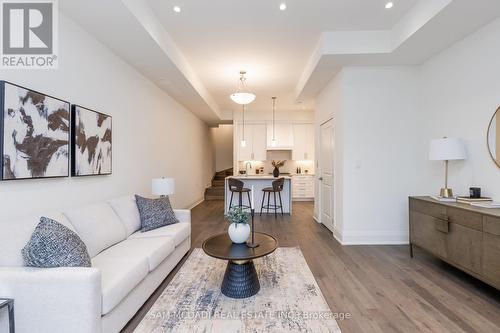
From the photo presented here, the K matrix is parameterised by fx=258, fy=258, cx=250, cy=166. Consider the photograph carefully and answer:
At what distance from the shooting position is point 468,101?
3188 mm

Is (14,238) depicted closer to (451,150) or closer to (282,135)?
(451,150)

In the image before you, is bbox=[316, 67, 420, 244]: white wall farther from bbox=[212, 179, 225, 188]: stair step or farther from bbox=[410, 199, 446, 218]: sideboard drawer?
bbox=[212, 179, 225, 188]: stair step

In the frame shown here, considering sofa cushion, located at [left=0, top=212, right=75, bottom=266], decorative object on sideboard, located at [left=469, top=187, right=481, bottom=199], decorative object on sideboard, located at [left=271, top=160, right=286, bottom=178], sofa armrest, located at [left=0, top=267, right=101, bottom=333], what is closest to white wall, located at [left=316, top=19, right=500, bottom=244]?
decorative object on sideboard, located at [left=469, top=187, right=481, bottom=199]

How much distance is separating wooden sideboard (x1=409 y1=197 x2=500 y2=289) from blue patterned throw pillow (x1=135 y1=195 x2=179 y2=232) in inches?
129

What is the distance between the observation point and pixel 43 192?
7.86 ft

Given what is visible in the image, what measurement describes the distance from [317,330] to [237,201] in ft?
16.0

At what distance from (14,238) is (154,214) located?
1.57 metres

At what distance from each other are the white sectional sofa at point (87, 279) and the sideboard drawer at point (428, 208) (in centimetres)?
314

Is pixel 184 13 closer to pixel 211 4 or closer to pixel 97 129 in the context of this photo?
pixel 211 4

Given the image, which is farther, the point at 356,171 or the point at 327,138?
the point at 327,138

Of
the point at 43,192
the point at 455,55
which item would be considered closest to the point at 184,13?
the point at 43,192

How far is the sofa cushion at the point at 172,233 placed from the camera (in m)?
3.01

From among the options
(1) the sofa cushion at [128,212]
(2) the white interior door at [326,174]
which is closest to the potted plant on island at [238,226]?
(1) the sofa cushion at [128,212]

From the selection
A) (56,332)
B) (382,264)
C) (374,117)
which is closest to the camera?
(56,332)
